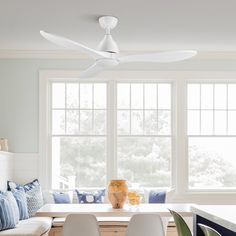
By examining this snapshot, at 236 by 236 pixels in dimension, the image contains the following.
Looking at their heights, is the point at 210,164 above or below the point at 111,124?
below

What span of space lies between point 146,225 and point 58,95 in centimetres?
327

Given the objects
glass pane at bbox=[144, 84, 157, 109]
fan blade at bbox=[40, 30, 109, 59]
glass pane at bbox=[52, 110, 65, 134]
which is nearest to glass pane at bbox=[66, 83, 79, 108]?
glass pane at bbox=[52, 110, 65, 134]

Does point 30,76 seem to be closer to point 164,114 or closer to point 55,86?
point 55,86

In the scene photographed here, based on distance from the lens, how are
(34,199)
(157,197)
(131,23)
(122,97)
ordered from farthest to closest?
1. (122,97)
2. (157,197)
3. (34,199)
4. (131,23)

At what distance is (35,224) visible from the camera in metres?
5.85

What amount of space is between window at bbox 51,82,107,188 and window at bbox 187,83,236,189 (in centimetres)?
128

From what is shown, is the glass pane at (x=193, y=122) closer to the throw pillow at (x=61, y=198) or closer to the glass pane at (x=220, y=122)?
the glass pane at (x=220, y=122)

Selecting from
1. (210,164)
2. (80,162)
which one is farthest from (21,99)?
(210,164)

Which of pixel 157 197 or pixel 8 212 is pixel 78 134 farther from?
pixel 8 212

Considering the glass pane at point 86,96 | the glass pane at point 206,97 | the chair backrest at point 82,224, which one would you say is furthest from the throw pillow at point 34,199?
the glass pane at point 206,97

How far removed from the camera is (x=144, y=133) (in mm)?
7703

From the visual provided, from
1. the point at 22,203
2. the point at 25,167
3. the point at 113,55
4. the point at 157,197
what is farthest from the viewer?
the point at 25,167

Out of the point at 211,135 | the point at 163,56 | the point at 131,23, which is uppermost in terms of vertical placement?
the point at 131,23

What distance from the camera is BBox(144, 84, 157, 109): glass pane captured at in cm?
770
